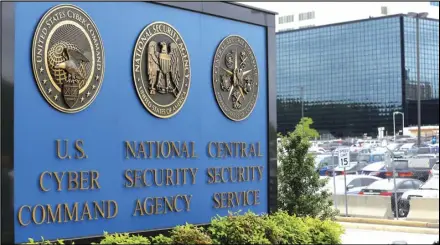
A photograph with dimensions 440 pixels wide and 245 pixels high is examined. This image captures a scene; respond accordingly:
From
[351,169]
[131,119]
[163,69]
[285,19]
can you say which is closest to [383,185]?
[351,169]

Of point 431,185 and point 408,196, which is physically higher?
point 431,185

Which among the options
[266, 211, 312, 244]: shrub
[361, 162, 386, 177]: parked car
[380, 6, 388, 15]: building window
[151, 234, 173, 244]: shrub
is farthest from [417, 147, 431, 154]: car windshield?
[380, 6, 388, 15]: building window

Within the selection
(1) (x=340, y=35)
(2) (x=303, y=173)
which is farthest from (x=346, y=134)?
(2) (x=303, y=173)

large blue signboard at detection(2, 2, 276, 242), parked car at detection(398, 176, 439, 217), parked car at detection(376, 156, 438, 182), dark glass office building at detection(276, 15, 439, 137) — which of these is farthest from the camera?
dark glass office building at detection(276, 15, 439, 137)

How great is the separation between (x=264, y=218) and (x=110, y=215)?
2.39 meters

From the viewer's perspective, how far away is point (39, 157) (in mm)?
6730

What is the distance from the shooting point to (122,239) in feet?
23.0

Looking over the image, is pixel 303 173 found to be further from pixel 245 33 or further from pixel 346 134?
pixel 346 134

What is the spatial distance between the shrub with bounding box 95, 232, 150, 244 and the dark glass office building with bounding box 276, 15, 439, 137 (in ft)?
296

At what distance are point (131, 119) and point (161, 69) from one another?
807 mm

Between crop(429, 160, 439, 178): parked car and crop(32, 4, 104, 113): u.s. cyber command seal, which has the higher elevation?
crop(32, 4, 104, 113): u.s. cyber command seal

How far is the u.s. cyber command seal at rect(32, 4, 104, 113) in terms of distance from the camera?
22.3 ft

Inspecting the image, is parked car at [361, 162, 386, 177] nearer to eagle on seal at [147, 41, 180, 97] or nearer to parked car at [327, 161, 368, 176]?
parked car at [327, 161, 368, 176]

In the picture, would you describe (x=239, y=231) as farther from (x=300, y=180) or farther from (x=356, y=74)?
(x=356, y=74)
